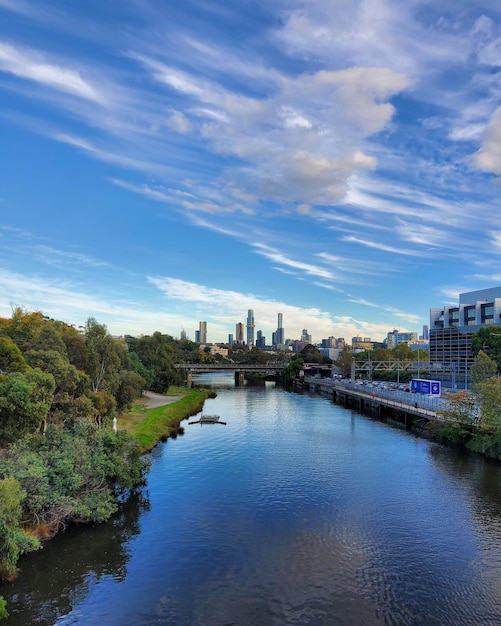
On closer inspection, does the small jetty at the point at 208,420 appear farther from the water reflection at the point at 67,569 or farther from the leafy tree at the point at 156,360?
the water reflection at the point at 67,569

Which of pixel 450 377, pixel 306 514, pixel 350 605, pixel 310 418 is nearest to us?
pixel 350 605

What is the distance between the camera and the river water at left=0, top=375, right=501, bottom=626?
75.6ft

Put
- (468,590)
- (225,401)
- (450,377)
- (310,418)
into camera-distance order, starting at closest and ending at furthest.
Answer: (468,590), (310,418), (225,401), (450,377)

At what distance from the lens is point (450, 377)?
129 meters

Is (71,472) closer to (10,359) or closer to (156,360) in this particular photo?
(10,359)

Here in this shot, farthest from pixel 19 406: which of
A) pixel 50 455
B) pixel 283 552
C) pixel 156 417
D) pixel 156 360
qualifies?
pixel 156 360

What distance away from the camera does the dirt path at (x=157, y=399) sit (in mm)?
91869

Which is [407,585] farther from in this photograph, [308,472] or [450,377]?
[450,377]

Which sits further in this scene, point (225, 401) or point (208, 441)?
point (225, 401)

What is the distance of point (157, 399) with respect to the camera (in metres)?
103

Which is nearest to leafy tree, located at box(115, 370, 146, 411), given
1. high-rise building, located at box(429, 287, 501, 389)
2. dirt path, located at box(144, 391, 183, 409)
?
dirt path, located at box(144, 391, 183, 409)

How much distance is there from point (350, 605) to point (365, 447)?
3917cm

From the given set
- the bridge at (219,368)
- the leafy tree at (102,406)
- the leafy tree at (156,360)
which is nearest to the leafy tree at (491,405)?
the leafy tree at (102,406)

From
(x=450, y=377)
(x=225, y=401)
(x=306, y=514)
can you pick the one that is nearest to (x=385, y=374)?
(x=450, y=377)
